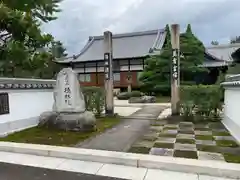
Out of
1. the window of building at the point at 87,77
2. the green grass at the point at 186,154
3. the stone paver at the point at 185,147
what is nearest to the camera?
the green grass at the point at 186,154

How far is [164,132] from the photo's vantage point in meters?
6.37

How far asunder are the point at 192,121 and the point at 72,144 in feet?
14.9

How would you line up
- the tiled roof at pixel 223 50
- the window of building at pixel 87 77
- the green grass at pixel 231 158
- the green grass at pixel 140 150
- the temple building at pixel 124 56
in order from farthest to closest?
the window of building at pixel 87 77
the tiled roof at pixel 223 50
the temple building at pixel 124 56
the green grass at pixel 140 150
the green grass at pixel 231 158

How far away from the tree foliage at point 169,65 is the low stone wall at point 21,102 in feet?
34.9

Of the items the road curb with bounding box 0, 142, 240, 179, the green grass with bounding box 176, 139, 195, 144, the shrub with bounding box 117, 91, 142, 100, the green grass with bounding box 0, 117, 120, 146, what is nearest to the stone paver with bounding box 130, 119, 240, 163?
the green grass with bounding box 176, 139, 195, 144

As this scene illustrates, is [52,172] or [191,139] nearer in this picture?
[52,172]

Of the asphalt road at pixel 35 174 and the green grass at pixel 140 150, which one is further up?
the green grass at pixel 140 150

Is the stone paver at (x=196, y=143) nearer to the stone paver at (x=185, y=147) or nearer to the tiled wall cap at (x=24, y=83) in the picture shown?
the stone paver at (x=185, y=147)

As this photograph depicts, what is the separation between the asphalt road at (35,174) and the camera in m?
3.48

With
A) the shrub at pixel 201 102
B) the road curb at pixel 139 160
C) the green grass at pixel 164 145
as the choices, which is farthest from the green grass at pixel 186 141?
the shrub at pixel 201 102

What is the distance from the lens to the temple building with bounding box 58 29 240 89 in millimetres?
24297

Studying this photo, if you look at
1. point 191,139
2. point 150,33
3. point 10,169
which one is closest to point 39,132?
point 10,169

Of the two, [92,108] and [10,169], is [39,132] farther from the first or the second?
[92,108]

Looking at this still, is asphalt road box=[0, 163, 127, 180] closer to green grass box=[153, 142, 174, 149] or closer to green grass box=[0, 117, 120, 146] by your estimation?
green grass box=[0, 117, 120, 146]
